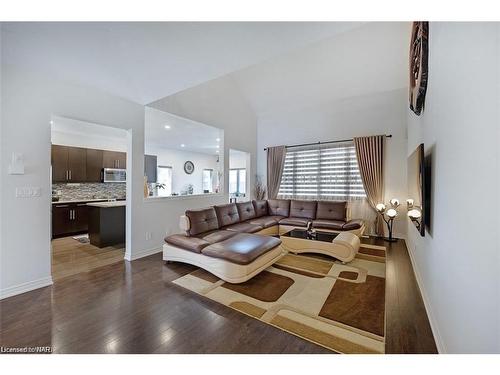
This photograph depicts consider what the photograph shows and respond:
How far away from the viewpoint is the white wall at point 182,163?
319 inches

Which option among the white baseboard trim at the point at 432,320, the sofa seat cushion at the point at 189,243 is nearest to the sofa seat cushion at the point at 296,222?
the white baseboard trim at the point at 432,320

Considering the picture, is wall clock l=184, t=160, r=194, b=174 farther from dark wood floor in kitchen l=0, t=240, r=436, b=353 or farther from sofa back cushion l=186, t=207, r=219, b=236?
dark wood floor in kitchen l=0, t=240, r=436, b=353

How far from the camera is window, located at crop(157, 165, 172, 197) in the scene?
26.6 ft

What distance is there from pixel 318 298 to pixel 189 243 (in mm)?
1762

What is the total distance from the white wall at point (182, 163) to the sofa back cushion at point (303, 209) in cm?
520

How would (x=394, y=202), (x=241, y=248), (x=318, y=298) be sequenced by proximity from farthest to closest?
(x=394, y=202) → (x=241, y=248) → (x=318, y=298)

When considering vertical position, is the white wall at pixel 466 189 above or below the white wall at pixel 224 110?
below

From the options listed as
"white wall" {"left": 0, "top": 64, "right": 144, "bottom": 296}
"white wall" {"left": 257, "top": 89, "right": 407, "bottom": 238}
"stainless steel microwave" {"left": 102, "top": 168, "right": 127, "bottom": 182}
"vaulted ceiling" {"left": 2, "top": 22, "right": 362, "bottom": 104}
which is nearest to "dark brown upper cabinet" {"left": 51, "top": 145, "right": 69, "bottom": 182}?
"stainless steel microwave" {"left": 102, "top": 168, "right": 127, "bottom": 182}

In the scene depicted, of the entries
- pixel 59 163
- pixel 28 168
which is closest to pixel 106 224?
pixel 28 168

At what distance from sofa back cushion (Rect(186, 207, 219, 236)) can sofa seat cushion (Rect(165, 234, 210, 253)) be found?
0.81 ft

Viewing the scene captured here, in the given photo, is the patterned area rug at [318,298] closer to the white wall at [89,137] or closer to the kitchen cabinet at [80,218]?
the kitchen cabinet at [80,218]

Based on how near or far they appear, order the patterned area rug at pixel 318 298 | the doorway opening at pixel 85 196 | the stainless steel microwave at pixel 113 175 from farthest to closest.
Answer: the stainless steel microwave at pixel 113 175, the doorway opening at pixel 85 196, the patterned area rug at pixel 318 298

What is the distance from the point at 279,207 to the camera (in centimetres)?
547

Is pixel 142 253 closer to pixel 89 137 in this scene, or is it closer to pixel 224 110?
pixel 224 110
